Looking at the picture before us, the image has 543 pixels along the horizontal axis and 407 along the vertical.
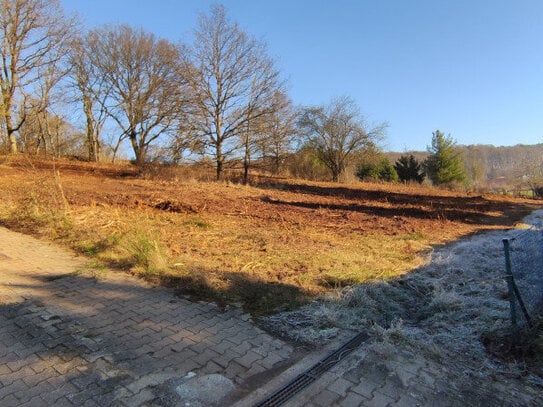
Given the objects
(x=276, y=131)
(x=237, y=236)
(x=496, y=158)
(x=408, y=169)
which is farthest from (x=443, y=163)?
(x=496, y=158)

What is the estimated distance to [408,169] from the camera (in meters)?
41.2

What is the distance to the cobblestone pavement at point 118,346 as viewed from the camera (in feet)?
8.47

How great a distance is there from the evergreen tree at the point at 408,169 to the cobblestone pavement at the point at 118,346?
3981 cm

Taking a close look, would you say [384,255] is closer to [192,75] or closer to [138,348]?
[138,348]

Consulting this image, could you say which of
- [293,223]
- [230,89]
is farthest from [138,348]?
[230,89]

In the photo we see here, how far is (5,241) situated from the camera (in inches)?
250

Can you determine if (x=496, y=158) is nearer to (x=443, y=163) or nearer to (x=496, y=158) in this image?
(x=496, y=158)

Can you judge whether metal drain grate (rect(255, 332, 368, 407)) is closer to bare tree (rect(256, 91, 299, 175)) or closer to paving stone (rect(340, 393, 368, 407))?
paving stone (rect(340, 393, 368, 407))

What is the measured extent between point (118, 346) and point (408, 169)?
1644 inches

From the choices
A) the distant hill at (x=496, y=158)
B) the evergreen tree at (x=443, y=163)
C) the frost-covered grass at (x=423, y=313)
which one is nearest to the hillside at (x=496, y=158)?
the distant hill at (x=496, y=158)

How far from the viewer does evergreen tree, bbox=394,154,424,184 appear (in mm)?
40938

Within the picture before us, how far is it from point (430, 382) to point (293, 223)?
705cm

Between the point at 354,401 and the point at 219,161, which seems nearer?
the point at 354,401

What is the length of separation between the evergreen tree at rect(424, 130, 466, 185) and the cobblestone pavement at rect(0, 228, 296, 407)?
144 ft
